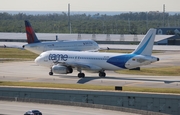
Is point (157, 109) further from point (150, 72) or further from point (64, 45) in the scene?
point (64, 45)

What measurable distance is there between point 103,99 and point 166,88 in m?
9.27

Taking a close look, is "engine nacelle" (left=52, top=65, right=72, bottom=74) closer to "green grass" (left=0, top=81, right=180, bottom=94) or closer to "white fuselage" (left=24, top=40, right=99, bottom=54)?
"green grass" (left=0, top=81, right=180, bottom=94)

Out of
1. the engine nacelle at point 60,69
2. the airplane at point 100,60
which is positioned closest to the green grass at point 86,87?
the engine nacelle at point 60,69

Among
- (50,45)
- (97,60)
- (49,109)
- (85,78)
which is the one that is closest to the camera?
(49,109)

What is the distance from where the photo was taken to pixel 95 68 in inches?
3287

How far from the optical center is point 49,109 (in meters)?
56.5

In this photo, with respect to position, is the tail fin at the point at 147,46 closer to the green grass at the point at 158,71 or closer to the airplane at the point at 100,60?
the airplane at the point at 100,60

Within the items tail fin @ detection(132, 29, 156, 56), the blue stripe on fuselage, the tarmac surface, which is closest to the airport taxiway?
the blue stripe on fuselage

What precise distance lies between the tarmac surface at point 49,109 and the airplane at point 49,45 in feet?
167

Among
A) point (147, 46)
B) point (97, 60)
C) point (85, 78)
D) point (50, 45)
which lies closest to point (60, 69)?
point (85, 78)

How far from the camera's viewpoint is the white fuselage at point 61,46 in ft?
362

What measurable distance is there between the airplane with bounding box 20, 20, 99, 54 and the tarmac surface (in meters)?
50.8

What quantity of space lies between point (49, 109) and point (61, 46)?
58959mm

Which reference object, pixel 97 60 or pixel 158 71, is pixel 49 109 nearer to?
pixel 97 60
